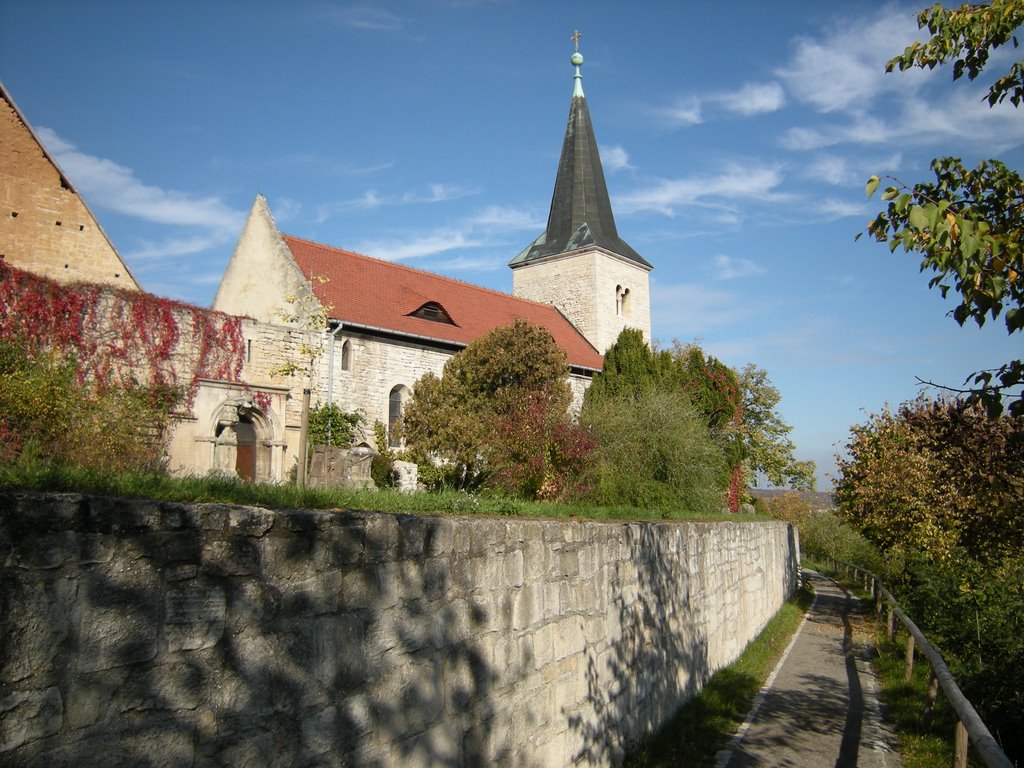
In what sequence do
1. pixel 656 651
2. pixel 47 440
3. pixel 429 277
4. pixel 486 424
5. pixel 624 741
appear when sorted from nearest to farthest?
pixel 624 741
pixel 656 651
pixel 47 440
pixel 486 424
pixel 429 277

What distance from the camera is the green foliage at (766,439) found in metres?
46.7

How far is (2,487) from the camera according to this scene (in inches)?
88.9

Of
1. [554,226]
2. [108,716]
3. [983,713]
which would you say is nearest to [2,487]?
[108,716]

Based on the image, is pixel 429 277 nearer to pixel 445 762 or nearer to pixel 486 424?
pixel 486 424

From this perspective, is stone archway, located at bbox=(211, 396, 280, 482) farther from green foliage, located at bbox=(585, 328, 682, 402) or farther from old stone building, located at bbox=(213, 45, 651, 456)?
green foliage, located at bbox=(585, 328, 682, 402)

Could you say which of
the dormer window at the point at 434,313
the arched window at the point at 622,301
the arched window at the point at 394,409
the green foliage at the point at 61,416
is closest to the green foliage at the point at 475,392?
the arched window at the point at 394,409

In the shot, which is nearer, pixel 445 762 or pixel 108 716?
pixel 108 716

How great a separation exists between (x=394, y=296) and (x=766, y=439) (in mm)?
28518

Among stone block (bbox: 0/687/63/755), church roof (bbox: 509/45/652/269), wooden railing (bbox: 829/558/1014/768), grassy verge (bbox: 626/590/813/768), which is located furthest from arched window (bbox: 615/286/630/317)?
stone block (bbox: 0/687/63/755)

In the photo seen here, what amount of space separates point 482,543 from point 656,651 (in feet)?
12.4

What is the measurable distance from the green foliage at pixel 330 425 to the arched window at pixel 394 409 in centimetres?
164

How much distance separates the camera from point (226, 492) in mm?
3287

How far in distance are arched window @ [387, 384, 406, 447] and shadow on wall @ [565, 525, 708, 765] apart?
16.3m

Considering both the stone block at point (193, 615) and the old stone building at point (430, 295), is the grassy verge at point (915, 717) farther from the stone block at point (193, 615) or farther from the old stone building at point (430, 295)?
the old stone building at point (430, 295)
